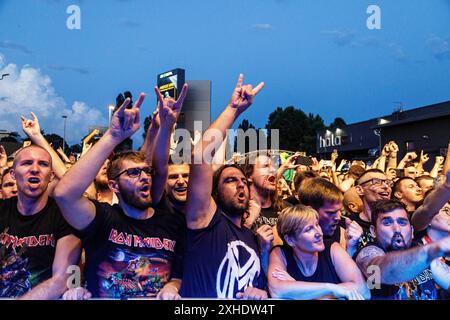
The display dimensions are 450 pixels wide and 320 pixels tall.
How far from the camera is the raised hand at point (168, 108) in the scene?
8.32ft

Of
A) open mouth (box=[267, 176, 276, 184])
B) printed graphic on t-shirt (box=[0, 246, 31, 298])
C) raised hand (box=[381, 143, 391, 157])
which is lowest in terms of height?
printed graphic on t-shirt (box=[0, 246, 31, 298])

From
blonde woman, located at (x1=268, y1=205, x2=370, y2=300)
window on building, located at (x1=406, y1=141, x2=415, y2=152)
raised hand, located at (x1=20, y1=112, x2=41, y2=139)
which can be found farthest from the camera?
window on building, located at (x1=406, y1=141, x2=415, y2=152)

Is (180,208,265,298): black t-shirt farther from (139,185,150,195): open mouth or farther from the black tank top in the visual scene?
(139,185,150,195): open mouth

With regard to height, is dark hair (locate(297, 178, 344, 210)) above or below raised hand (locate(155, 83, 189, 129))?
below

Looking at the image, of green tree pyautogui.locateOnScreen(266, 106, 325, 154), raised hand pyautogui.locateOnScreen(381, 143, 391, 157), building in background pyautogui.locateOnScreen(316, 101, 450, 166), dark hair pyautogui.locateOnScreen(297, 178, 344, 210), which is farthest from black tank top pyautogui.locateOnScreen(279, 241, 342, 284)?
green tree pyautogui.locateOnScreen(266, 106, 325, 154)

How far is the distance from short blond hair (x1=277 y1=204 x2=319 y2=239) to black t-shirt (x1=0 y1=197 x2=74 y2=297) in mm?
1163

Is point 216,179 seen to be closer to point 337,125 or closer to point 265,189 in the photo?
point 265,189

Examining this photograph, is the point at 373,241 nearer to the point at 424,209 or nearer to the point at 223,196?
the point at 424,209

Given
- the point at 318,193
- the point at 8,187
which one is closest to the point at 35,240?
the point at 8,187

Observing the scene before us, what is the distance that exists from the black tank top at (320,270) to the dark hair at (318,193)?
36 centimetres

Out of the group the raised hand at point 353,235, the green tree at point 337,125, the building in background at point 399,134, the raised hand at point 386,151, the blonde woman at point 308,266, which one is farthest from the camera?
the green tree at point 337,125

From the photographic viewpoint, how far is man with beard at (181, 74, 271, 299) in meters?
2.56

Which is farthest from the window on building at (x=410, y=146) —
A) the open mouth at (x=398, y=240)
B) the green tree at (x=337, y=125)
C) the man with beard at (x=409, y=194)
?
the open mouth at (x=398, y=240)

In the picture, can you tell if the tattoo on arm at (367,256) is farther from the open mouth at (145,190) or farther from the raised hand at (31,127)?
the raised hand at (31,127)
